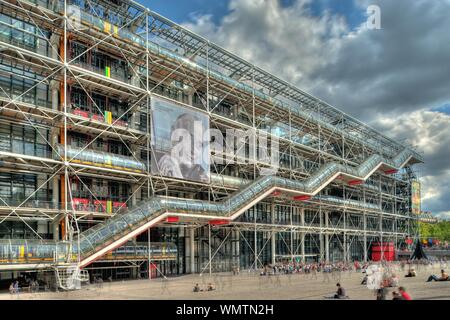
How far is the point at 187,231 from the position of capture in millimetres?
37531

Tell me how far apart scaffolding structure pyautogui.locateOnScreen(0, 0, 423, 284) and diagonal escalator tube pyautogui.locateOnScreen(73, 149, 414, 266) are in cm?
9

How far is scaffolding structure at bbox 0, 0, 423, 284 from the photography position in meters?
26.3

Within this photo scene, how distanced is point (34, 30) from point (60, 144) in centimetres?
685

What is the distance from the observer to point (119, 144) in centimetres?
3347

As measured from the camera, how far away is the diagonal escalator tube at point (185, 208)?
25547 mm

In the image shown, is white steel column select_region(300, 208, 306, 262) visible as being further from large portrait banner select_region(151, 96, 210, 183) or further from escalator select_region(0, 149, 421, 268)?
large portrait banner select_region(151, 96, 210, 183)

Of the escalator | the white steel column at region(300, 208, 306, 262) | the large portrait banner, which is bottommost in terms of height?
the white steel column at region(300, 208, 306, 262)

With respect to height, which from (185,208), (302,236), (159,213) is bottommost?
(302,236)

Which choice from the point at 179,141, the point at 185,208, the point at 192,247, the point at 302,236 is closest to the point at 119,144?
the point at 179,141

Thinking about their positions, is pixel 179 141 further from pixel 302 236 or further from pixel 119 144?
pixel 302 236

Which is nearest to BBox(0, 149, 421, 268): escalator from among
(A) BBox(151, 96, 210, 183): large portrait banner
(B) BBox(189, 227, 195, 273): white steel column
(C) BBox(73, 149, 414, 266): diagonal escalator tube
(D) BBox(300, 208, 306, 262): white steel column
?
(C) BBox(73, 149, 414, 266): diagonal escalator tube

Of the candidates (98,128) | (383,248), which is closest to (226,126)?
(98,128)

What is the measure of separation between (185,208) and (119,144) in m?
6.75
